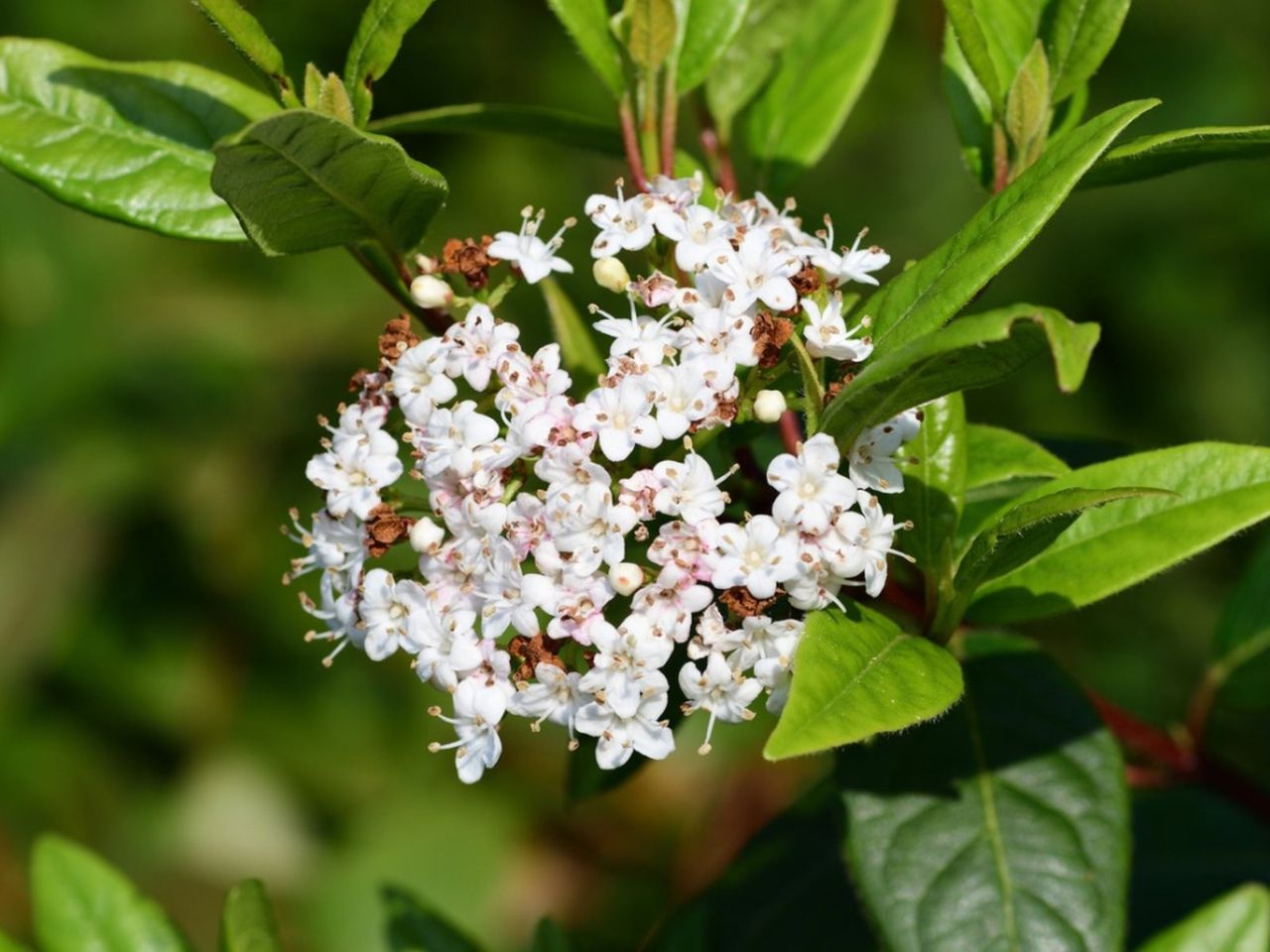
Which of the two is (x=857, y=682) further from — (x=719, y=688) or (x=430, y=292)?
(x=430, y=292)

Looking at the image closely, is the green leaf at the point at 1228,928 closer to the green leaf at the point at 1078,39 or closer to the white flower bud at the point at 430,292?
the green leaf at the point at 1078,39

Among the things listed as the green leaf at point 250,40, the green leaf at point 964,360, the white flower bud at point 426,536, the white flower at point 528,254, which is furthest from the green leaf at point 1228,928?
the green leaf at point 250,40

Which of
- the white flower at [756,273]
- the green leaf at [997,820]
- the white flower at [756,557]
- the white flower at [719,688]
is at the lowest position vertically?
the green leaf at [997,820]

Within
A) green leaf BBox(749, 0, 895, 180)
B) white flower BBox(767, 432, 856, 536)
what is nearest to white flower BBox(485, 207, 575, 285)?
white flower BBox(767, 432, 856, 536)

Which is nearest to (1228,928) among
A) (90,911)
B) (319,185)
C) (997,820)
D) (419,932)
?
(997,820)

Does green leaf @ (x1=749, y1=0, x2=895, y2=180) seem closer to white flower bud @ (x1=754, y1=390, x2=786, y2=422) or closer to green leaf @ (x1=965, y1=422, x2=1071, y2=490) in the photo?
green leaf @ (x1=965, y1=422, x2=1071, y2=490)

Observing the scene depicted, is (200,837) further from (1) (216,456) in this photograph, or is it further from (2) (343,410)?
(2) (343,410)
